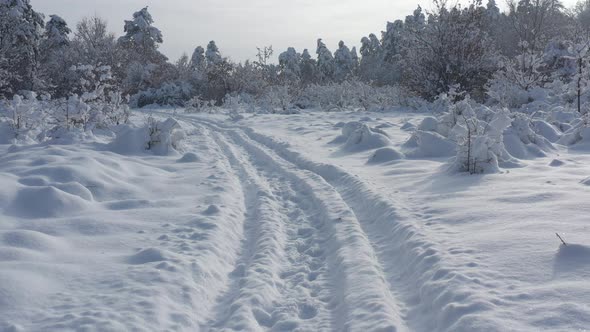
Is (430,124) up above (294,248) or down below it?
above

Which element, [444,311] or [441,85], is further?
[441,85]

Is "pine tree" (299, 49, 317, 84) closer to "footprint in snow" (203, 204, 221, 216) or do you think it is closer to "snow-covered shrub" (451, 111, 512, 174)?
"snow-covered shrub" (451, 111, 512, 174)

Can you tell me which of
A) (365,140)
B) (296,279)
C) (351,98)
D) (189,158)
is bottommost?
(296,279)

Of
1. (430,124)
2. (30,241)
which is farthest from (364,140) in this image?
(30,241)

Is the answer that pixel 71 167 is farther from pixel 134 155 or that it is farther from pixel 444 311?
pixel 444 311

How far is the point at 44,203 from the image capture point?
5.30 m

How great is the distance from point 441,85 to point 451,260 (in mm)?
16422

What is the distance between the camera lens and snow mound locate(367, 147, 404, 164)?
8.90 metres

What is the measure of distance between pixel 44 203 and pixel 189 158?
170 inches

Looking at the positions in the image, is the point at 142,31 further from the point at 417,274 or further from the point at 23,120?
the point at 417,274

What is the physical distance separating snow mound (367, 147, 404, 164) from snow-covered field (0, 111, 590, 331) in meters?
0.87

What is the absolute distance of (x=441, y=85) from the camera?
1923 centimetres

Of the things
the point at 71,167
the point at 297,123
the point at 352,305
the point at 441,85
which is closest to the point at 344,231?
the point at 352,305

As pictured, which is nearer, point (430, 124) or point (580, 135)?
point (580, 135)
